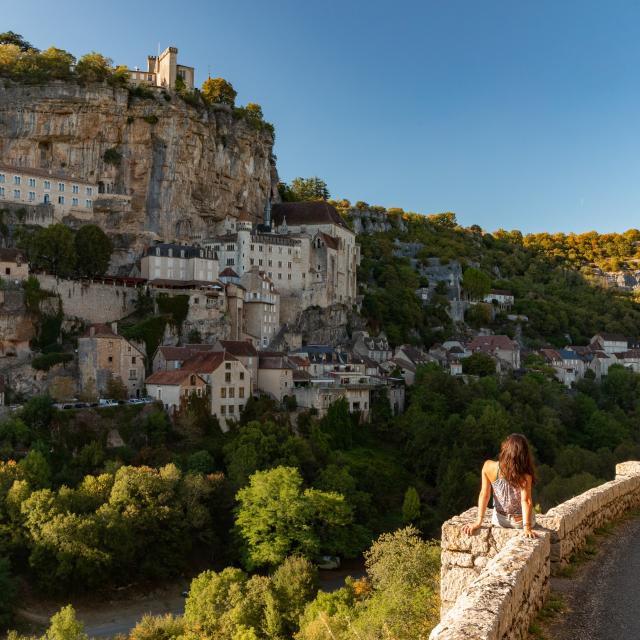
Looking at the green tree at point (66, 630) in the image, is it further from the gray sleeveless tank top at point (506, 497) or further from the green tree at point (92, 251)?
the green tree at point (92, 251)

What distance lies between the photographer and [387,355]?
6675 centimetres

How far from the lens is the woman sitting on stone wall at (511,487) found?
8.73 meters

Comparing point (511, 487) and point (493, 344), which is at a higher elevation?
point (493, 344)

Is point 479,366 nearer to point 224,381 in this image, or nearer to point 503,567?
point 224,381

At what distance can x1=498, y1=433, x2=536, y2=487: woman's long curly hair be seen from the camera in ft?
28.5

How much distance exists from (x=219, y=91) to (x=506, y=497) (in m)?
72.0

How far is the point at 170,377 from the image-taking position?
44.1m

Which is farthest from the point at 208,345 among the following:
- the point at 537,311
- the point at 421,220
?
the point at 421,220

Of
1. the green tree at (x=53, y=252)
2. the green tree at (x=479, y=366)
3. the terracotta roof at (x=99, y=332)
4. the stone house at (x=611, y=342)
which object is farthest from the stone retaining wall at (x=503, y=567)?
the stone house at (x=611, y=342)

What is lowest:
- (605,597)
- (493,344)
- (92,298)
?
(605,597)

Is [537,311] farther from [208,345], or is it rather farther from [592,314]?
[208,345]

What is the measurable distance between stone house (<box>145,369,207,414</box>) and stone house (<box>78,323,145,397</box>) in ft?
6.19

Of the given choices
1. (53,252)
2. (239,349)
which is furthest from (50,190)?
(239,349)

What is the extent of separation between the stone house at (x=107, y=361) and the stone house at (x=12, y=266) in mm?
6554
